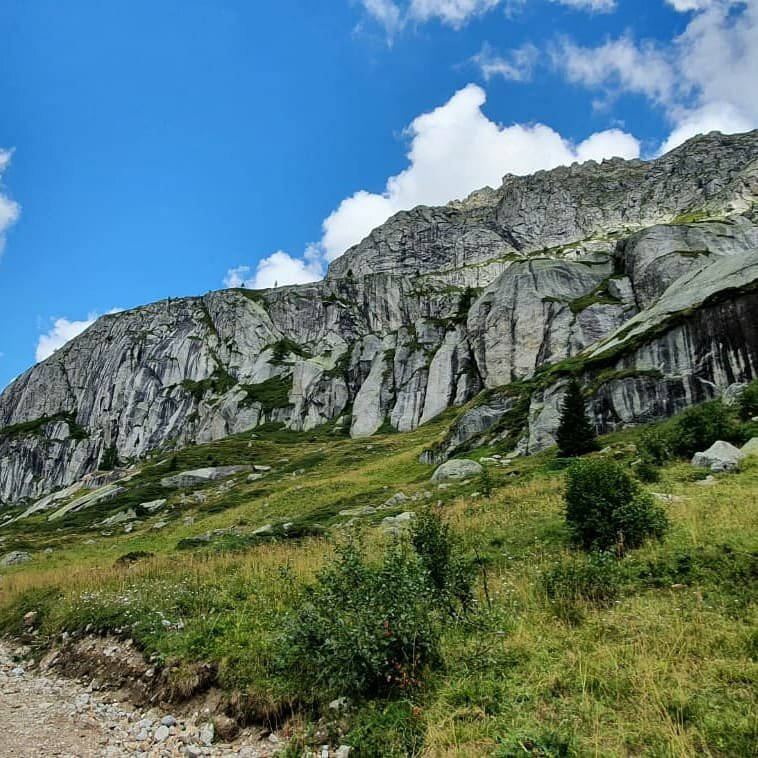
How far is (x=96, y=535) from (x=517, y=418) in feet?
144

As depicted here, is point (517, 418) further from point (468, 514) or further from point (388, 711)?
point (388, 711)

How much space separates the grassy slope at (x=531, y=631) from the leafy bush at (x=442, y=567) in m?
0.46

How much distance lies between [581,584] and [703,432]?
54.1 feet

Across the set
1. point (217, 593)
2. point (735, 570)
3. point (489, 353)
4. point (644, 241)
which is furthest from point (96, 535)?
point (644, 241)

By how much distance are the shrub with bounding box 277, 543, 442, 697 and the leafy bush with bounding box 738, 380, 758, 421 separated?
23.5m

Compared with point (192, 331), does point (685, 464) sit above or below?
below

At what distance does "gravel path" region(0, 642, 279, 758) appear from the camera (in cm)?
677

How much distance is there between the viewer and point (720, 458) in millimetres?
17094

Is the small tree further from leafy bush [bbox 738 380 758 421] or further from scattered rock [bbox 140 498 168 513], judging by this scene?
leafy bush [bbox 738 380 758 421]

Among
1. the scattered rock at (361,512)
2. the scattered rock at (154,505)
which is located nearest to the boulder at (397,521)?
the scattered rock at (361,512)

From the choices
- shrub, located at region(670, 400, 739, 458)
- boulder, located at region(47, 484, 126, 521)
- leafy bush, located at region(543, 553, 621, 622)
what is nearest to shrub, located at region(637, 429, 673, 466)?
shrub, located at region(670, 400, 739, 458)

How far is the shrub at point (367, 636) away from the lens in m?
6.39

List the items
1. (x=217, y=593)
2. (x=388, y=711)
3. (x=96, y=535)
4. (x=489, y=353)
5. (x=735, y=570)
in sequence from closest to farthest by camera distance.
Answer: (x=388, y=711) < (x=735, y=570) < (x=217, y=593) < (x=96, y=535) < (x=489, y=353)

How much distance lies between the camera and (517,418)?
4694 cm
